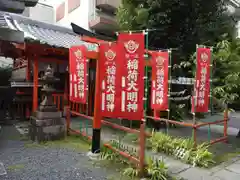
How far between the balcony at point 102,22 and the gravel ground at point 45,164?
31.0ft

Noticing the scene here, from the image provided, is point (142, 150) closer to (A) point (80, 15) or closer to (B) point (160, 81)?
(B) point (160, 81)

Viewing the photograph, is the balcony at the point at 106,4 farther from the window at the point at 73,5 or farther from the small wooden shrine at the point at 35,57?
the small wooden shrine at the point at 35,57

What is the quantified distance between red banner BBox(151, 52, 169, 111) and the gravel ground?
9.46 ft

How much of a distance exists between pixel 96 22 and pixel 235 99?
9691 mm

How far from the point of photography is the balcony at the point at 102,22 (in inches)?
535

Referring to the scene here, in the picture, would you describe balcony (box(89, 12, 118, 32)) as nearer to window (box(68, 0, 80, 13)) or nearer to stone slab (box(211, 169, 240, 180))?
window (box(68, 0, 80, 13))

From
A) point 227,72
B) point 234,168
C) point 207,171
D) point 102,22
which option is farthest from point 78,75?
point 102,22

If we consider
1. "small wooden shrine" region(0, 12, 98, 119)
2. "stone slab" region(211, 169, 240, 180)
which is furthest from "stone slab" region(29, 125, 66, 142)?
"stone slab" region(211, 169, 240, 180)

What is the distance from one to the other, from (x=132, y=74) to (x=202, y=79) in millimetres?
Answer: 2523

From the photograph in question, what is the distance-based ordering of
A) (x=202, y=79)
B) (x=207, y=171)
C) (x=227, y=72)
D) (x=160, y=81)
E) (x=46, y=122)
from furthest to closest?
(x=227, y=72)
(x=160, y=81)
(x=46, y=122)
(x=202, y=79)
(x=207, y=171)

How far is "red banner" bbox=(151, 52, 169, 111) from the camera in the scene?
6.80 metres

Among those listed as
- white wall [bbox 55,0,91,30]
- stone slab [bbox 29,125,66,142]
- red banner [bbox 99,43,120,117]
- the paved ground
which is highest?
white wall [bbox 55,0,91,30]

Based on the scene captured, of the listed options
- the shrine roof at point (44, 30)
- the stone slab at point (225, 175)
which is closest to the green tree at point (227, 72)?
the stone slab at point (225, 175)

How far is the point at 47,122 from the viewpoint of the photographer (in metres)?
6.50
